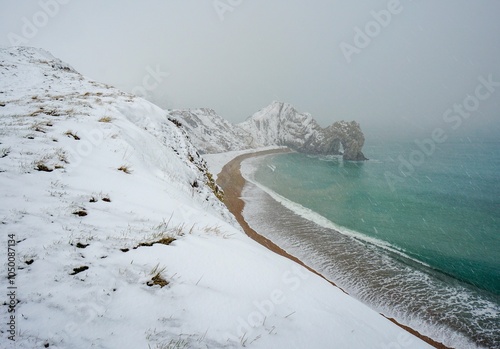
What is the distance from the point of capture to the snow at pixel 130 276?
217cm

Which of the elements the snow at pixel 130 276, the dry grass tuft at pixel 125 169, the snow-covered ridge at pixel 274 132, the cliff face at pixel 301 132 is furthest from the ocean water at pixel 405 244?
the cliff face at pixel 301 132

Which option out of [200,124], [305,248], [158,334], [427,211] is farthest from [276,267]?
[200,124]

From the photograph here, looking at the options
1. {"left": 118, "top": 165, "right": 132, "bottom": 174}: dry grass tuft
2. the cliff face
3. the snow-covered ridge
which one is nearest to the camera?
{"left": 118, "top": 165, "right": 132, "bottom": 174}: dry grass tuft

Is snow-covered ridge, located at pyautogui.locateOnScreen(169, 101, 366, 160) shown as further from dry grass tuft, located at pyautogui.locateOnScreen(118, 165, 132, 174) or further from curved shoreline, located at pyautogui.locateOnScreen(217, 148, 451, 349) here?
dry grass tuft, located at pyautogui.locateOnScreen(118, 165, 132, 174)

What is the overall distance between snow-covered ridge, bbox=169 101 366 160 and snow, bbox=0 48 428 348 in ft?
244

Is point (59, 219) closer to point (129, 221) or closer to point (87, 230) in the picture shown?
point (87, 230)

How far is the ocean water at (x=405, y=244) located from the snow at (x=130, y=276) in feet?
41.9

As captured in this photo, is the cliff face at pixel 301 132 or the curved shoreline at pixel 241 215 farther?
the cliff face at pixel 301 132

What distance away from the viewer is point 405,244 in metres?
22.9

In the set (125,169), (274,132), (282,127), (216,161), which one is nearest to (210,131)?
(216,161)

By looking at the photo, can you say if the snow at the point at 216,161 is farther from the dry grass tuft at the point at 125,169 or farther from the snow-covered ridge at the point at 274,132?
the dry grass tuft at the point at 125,169

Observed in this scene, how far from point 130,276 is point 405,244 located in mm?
Result: 27098

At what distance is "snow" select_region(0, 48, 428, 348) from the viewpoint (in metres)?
2.17

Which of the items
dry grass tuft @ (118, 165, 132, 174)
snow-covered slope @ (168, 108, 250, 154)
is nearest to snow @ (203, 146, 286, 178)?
snow-covered slope @ (168, 108, 250, 154)
